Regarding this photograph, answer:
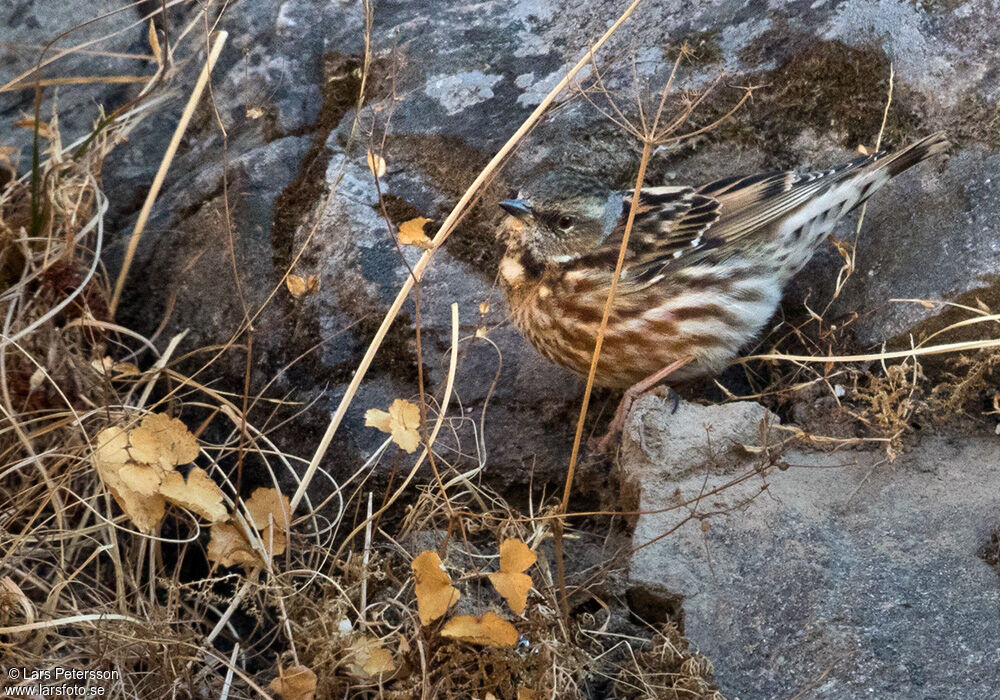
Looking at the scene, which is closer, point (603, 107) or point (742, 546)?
point (742, 546)

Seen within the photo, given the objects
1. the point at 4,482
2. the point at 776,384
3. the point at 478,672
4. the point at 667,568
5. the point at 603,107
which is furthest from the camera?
the point at 603,107

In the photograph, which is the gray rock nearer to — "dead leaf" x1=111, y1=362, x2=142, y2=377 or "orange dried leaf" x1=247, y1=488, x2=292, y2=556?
"orange dried leaf" x1=247, y1=488, x2=292, y2=556

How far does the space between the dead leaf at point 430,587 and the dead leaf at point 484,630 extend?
51mm

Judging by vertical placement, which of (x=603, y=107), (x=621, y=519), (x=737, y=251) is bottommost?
(x=621, y=519)

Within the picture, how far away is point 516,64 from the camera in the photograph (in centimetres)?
416

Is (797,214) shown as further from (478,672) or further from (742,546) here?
(478,672)

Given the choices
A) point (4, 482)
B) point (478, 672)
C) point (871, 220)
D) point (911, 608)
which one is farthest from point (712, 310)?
point (4, 482)

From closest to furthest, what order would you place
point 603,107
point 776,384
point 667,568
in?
point 667,568, point 776,384, point 603,107

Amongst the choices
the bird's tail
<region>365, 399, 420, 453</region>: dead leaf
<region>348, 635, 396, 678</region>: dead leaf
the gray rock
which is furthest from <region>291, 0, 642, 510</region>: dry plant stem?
the bird's tail

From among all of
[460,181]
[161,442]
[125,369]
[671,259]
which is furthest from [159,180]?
[671,259]

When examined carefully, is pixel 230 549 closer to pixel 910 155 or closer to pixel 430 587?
pixel 430 587

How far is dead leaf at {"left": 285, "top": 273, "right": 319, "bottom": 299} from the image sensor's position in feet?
12.6

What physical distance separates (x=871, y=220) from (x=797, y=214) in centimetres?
35

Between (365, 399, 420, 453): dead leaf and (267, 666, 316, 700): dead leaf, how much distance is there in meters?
0.69
